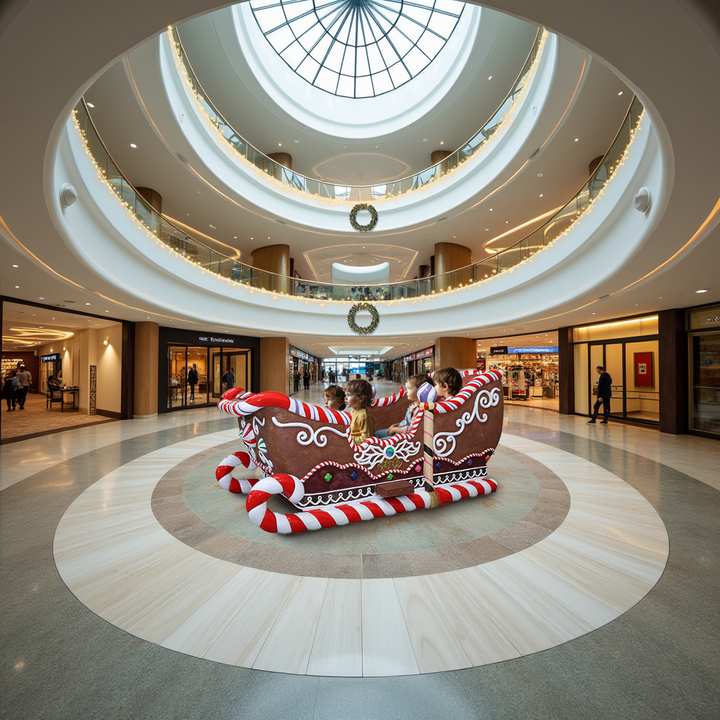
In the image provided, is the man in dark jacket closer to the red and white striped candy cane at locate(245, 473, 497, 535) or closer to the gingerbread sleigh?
the gingerbread sleigh

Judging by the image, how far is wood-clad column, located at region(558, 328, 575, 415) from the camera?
12.8 metres

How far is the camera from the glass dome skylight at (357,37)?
15.7m

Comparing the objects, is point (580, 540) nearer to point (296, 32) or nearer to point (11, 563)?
point (11, 563)

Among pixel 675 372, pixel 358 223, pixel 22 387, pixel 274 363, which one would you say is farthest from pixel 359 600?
pixel 22 387

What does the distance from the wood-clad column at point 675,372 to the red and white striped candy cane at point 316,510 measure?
27.5 feet

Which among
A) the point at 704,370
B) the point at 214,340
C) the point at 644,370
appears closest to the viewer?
the point at 704,370

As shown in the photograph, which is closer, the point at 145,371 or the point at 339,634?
the point at 339,634

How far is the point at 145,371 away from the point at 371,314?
29.5 feet

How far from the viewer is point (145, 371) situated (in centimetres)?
1184

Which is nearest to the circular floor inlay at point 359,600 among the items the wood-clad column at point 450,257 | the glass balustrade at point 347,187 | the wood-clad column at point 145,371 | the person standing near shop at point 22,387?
the wood-clad column at point 145,371

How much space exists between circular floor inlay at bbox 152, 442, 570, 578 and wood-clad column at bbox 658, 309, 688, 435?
22.3 ft

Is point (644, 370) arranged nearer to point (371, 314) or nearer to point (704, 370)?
point (704, 370)

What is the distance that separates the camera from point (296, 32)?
1662cm

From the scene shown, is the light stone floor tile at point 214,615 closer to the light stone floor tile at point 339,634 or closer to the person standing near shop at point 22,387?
the light stone floor tile at point 339,634
